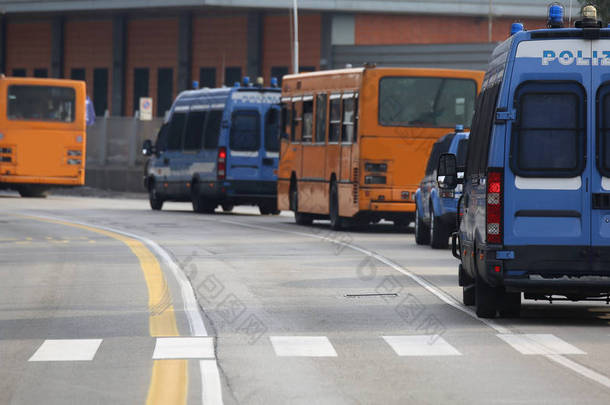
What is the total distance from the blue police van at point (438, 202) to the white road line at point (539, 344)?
1076cm

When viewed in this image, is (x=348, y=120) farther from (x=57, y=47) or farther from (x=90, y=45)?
(x=57, y=47)

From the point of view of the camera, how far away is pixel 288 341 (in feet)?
40.3

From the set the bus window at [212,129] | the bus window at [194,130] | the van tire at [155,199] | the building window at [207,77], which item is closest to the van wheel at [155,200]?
the van tire at [155,199]

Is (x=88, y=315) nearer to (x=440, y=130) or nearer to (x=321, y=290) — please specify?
(x=321, y=290)

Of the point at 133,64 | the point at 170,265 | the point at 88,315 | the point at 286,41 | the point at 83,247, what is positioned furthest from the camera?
the point at 133,64

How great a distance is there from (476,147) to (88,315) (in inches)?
151

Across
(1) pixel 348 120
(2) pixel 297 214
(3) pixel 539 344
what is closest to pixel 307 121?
(2) pixel 297 214

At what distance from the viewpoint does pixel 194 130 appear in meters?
39.0

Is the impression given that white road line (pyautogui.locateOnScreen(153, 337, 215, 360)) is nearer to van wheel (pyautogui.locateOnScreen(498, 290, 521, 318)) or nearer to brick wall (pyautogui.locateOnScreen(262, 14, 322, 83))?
van wheel (pyautogui.locateOnScreen(498, 290, 521, 318))

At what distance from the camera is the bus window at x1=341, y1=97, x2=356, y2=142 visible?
96.3 ft

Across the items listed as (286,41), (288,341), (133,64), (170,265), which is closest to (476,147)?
(288,341)

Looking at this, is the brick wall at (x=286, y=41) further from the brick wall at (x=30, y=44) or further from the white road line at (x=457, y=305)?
the white road line at (x=457, y=305)

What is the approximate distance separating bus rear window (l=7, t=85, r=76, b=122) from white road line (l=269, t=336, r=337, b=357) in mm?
35186

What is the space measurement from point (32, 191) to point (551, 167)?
37.6 meters
